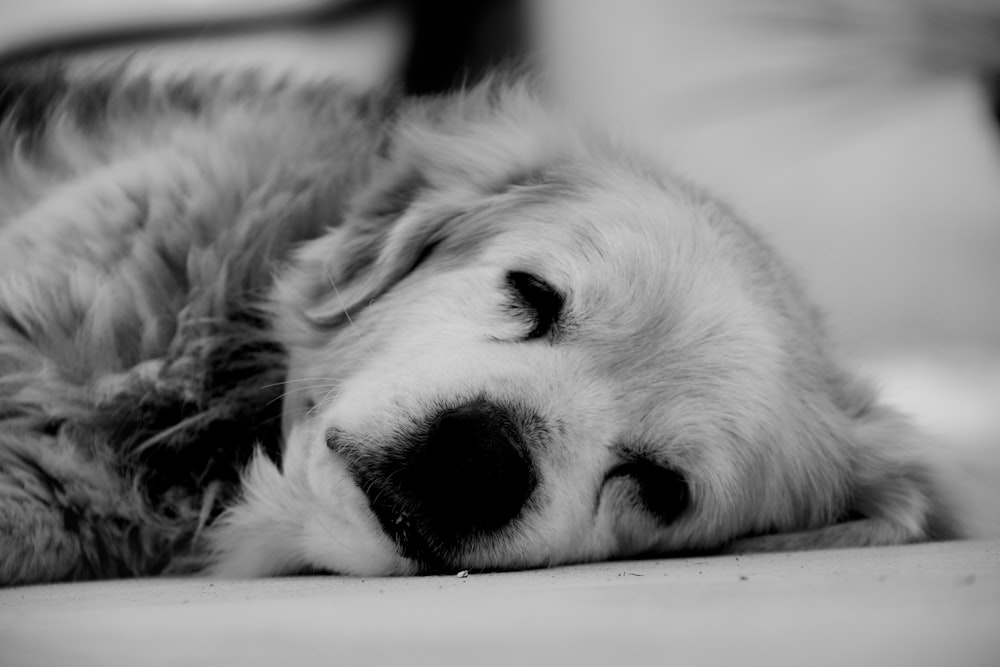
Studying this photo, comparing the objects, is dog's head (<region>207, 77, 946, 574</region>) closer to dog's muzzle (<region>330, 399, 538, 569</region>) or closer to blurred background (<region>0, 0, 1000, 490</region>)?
dog's muzzle (<region>330, 399, 538, 569</region>)

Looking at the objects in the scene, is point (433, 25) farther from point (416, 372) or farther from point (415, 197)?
point (416, 372)

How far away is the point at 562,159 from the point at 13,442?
3.76 ft

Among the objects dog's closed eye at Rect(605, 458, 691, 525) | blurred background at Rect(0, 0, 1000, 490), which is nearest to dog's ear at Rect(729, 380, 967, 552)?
dog's closed eye at Rect(605, 458, 691, 525)

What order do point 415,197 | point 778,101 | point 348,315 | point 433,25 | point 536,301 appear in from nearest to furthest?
point 536,301
point 348,315
point 415,197
point 778,101
point 433,25

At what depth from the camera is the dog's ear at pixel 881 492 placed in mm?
1701

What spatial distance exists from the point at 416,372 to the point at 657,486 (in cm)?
45

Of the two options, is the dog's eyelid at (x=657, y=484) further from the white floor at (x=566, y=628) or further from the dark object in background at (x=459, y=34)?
the dark object in background at (x=459, y=34)

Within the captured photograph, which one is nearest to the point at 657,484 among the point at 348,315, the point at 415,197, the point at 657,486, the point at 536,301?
the point at 657,486

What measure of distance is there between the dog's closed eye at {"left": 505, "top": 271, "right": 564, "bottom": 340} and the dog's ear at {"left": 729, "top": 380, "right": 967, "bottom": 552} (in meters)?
0.53

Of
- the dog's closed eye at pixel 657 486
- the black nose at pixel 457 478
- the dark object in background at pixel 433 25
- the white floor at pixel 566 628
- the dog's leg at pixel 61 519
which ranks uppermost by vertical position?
the dark object in background at pixel 433 25

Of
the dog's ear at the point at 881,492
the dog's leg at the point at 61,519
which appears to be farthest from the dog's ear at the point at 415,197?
the dog's ear at the point at 881,492

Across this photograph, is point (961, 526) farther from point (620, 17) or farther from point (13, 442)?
point (620, 17)

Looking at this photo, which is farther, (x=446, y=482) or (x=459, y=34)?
(x=459, y=34)

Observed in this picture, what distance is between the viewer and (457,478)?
1349 mm
